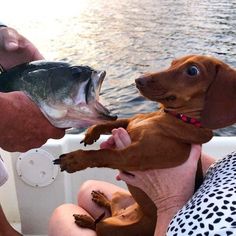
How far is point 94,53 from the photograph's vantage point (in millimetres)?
10828

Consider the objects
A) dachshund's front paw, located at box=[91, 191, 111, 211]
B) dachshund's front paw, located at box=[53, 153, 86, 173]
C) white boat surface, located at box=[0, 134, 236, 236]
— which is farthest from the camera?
white boat surface, located at box=[0, 134, 236, 236]

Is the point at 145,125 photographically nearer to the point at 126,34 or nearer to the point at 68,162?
the point at 68,162

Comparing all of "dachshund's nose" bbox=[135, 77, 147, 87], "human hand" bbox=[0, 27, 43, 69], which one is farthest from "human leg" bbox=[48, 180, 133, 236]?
"human hand" bbox=[0, 27, 43, 69]

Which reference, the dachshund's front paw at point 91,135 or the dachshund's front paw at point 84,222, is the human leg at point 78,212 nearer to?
the dachshund's front paw at point 84,222

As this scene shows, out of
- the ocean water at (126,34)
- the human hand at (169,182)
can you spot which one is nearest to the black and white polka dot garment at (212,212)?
the human hand at (169,182)

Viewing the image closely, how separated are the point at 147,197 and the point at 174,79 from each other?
1.97ft

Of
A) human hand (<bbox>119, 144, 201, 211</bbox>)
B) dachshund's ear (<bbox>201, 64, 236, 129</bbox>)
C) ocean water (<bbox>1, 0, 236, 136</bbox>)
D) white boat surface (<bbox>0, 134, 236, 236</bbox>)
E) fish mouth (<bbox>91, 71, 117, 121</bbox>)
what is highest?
fish mouth (<bbox>91, 71, 117, 121</bbox>)

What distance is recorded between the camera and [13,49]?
2293mm

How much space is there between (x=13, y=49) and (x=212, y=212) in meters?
1.28

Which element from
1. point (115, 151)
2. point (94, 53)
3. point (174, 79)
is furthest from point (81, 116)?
point (94, 53)

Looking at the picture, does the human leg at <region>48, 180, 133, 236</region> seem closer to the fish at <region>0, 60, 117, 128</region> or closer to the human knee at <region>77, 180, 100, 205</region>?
the human knee at <region>77, 180, 100, 205</region>

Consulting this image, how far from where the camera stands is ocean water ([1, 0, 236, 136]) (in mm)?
9327

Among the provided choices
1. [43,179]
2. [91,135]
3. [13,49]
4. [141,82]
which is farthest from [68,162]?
[43,179]

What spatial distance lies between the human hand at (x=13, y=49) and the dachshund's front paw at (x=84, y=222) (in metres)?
0.89
